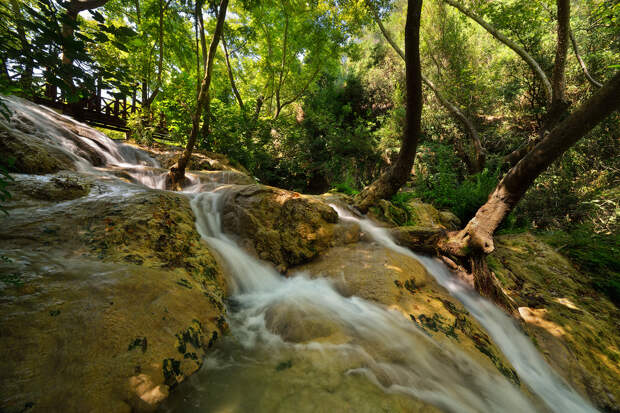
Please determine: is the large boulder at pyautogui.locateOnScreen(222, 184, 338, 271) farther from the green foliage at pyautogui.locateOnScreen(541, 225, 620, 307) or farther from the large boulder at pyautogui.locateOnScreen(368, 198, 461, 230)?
the green foliage at pyautogui.locateOnScreen(541, 225, 620, 307)

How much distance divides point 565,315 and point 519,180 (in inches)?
85.4

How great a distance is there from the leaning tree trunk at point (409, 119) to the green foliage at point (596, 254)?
3.51m

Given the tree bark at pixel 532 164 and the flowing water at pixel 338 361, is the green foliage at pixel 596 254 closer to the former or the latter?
the tree bark at pixel 532 164

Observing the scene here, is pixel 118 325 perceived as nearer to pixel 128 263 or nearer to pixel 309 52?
pixel 128 263

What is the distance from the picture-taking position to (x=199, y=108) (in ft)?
18.5

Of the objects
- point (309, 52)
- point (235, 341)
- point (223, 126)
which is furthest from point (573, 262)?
point (309, 52)

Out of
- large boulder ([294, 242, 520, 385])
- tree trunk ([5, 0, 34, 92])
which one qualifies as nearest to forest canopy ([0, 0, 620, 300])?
tree trunk ([5, 0, 34, 92])

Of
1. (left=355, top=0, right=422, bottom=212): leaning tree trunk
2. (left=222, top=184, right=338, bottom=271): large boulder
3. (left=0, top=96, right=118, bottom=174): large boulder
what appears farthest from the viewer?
(left=222, top=184, right=338, bottom=271): large boulder

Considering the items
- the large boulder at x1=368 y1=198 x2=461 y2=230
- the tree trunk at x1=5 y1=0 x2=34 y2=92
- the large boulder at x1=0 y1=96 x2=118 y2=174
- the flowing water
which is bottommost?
the flowing water

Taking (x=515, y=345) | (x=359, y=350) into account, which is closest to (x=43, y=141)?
(x=359, y=350)

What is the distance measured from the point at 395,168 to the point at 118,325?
5560 millimetres

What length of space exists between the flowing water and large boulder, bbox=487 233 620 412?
0.94ft

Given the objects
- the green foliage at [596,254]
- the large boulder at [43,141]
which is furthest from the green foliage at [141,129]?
the green foliage at [596,254]

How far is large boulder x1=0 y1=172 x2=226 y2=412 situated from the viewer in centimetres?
117
